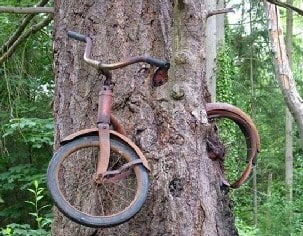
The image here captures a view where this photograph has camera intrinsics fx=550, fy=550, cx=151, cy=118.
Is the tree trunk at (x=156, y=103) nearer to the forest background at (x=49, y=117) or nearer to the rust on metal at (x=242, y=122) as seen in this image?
the rust on metal at (x=242, y=122)

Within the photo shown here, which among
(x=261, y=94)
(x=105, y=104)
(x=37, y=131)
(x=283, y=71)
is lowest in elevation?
(x=105, y=104)

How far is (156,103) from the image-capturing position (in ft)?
Answer: 5.90

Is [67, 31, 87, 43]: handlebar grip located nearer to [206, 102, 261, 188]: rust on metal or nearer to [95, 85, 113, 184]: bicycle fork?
[95, 85, 113, 184]: bicycle fork

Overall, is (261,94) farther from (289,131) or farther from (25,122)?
(25,122)

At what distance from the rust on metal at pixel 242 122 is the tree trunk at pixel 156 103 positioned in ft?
0.29

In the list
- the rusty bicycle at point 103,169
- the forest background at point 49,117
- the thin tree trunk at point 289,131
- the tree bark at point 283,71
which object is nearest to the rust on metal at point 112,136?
Answer: the rusty bicycle at point 103,169

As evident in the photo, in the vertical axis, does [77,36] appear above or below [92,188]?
above

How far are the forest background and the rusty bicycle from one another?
904mm

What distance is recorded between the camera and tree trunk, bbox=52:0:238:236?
1729 mm

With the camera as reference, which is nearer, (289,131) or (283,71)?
(283,71)

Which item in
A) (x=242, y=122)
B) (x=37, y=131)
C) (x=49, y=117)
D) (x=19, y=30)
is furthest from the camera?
(x=49, y=117)

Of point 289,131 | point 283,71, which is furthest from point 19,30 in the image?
point 289,131

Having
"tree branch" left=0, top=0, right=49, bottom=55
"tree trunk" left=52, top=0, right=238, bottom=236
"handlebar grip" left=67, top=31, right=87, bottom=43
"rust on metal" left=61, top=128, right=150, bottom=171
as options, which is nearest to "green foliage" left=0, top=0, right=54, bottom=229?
"tree branch" left=0, top=0, right=49, bottom=55

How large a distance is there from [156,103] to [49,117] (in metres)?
5.22
